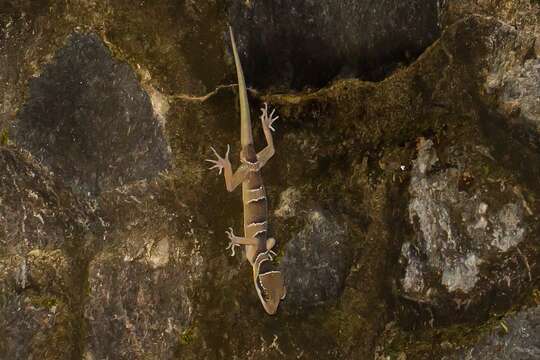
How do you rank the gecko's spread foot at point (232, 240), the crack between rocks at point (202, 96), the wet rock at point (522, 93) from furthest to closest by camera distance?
1. the gecko's spread foot at point (232, 240)
2. the wet rock at point (522, 93)
3. the crack between rocks at point (202, 96)

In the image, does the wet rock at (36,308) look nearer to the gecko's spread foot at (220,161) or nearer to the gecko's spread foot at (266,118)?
the gecko's spread foot at (220,161)

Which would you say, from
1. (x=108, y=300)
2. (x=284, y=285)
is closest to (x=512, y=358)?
(x=284, y=285)

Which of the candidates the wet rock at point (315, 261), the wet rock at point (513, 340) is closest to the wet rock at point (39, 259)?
the wet rock at point (315, 261)

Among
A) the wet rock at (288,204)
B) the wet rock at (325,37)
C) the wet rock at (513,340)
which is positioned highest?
the wet rock at (325,37)

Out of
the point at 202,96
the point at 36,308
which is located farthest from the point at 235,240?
the point at 36,308

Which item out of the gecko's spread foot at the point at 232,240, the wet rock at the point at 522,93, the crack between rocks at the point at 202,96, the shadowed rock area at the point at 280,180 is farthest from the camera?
the gecko's spread foot at the point at 232,240

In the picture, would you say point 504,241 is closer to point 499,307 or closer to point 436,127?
point 499,307

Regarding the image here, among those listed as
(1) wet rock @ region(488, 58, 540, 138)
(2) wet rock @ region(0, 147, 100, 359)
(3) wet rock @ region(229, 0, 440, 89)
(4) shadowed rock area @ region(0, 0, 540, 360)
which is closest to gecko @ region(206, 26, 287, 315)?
(4) shadowed rock area @ region(0, 0, 540, 360)

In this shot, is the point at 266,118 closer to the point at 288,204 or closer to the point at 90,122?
the point at 288,204
